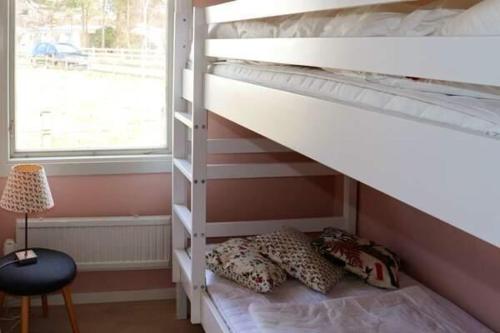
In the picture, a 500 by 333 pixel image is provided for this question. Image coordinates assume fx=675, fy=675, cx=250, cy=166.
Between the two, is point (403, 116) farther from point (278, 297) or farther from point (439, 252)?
point (439, 252)

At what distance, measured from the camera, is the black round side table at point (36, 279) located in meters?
2.80

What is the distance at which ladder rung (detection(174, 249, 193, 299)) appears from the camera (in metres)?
2.89

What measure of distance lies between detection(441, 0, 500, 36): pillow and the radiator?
2.51m

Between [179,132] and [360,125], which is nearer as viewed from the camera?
[360,125]

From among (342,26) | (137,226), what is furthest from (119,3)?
(342,26)

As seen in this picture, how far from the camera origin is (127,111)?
354 cm

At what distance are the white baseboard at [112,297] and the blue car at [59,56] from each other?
1189 mm

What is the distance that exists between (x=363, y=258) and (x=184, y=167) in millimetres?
888

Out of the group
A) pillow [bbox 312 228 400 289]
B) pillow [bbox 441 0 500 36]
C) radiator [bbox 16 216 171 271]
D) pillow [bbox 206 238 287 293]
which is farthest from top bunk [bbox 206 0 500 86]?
radiator [bbox 16 216 171 271]

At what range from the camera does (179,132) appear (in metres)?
3.37

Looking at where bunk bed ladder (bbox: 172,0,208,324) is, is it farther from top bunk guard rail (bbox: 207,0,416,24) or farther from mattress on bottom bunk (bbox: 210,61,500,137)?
mattress on bottom bunk (bbox: 210,61,500,137)

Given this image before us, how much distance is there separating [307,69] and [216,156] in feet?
5.67

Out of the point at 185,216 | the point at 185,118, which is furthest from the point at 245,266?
the point at 185,118

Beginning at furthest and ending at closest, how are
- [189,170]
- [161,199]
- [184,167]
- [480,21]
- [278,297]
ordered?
1. [161,199]
2. [184,167]
3. [189,170]
4. [278,297]
5. [480,21]
